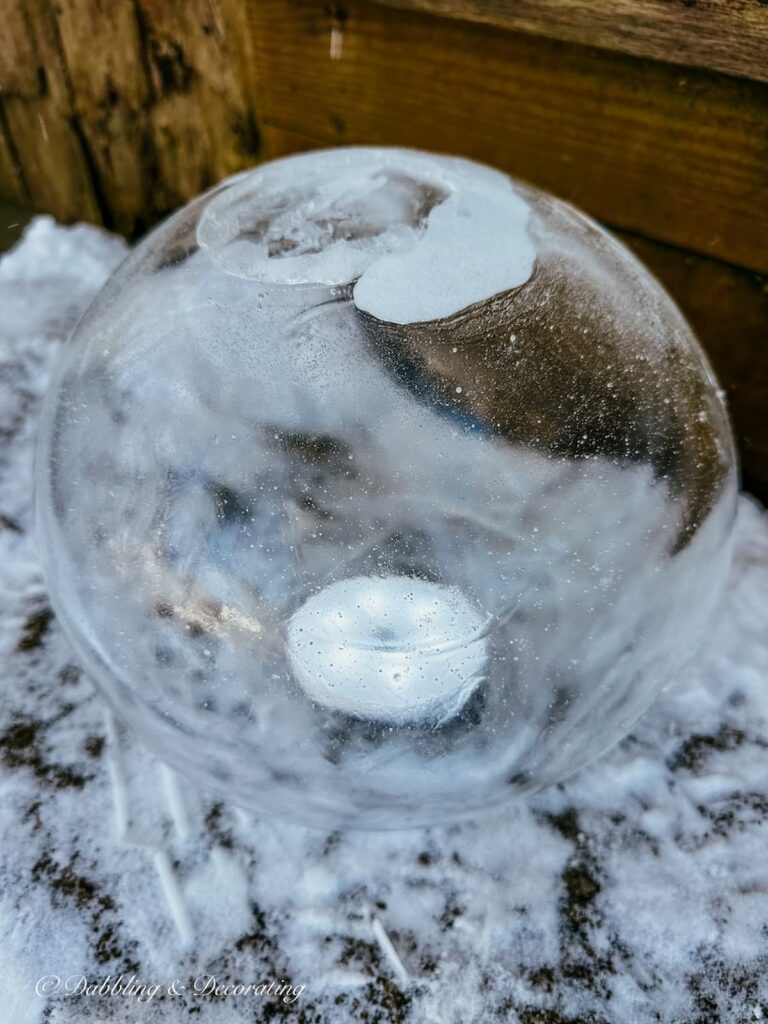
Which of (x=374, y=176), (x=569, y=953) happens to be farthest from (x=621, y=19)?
(x=569, y=953)

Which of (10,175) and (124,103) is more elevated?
(124,103)

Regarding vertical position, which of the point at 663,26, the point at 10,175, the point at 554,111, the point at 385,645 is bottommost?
the point at 10,175

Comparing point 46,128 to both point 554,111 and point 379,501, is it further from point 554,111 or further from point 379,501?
point 379,501

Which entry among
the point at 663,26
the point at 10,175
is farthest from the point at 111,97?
the point at 663,26

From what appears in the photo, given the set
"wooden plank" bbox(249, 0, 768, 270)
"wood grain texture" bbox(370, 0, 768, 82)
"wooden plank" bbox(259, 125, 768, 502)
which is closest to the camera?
"wood grain texture" bbox(370, 0, 768, 82)

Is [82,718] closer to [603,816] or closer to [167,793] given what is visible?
[167,793]

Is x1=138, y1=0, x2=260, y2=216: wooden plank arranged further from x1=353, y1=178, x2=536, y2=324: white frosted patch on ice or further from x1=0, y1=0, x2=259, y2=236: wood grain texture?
x1=353, y1=178, x2=536, y2=324: white frosted patch on ice

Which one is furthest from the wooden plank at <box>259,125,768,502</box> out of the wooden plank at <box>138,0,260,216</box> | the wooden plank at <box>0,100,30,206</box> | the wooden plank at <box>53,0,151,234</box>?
the wooden plank at <box>0,100,30,206</box>

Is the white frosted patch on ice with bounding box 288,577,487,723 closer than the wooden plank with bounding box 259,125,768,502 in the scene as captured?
Yes
